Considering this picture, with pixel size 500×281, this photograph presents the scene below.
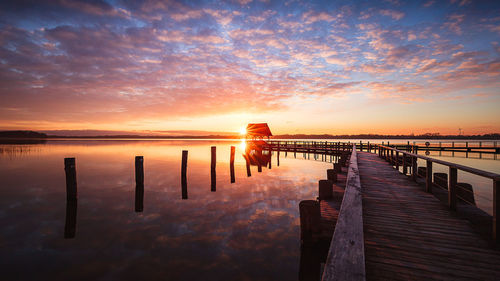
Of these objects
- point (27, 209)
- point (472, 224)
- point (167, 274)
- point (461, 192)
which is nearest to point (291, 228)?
point (167, 274)

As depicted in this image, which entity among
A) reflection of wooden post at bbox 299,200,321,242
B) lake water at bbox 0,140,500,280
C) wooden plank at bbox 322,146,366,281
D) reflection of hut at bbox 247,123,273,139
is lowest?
lake water at bbox 0,140,500,280

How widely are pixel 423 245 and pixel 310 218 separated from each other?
2.23 metres

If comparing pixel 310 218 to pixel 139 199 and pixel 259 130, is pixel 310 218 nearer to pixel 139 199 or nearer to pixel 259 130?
pixel 139 199

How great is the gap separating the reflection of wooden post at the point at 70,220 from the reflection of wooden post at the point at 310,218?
7568mm

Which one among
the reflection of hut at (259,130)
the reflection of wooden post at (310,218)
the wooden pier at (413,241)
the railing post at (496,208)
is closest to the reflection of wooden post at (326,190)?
the wooden pier at (413,241)

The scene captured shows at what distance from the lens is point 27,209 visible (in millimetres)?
10266

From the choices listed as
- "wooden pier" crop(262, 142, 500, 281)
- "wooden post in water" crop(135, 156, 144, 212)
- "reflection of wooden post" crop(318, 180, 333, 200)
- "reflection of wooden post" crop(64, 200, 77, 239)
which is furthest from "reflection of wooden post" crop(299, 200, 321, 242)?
"wooden post in water" crop(135, 156, 144, 212)

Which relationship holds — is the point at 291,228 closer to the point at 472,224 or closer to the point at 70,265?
the point at 472,224

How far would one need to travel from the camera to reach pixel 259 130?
48.7 meters

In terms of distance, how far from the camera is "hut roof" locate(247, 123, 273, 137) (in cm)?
4762

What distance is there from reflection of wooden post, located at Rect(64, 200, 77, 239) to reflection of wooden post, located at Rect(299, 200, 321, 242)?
7.57 m

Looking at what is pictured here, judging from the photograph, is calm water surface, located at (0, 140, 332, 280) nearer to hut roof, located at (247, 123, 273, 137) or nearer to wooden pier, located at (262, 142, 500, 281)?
wooden pier, located at (262, 142, 500, 281)

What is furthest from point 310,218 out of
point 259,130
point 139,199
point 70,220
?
point 259,130

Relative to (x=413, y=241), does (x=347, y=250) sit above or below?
above
